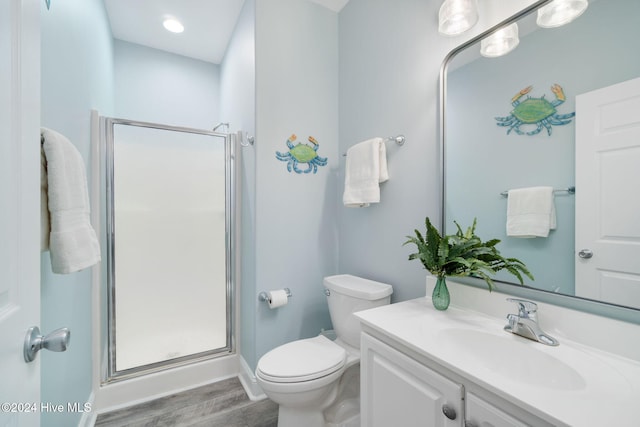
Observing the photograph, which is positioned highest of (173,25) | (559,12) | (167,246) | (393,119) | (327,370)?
(173,25)

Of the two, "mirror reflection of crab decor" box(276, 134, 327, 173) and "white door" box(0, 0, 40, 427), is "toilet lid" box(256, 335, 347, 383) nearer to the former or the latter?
"white door" box(0, 0, 40, 427)

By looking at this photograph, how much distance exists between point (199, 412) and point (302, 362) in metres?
0.86

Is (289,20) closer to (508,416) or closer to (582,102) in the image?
(582,102)

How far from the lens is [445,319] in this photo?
1048 millimetres

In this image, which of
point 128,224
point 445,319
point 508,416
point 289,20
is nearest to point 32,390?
point 508,416

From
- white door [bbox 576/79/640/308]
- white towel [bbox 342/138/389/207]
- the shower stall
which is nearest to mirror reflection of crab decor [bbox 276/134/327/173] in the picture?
white towel [bbox 342/138/389/207]

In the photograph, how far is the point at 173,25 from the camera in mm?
2281

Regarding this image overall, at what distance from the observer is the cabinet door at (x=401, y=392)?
2.46 feet

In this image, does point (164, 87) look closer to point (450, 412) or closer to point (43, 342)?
point (43, 342)

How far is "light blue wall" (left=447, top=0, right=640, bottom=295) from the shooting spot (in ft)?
2.72

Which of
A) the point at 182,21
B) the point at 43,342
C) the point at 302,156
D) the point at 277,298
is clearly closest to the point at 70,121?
the point at 43,342

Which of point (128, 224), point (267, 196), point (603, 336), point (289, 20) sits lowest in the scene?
point (603, 336)

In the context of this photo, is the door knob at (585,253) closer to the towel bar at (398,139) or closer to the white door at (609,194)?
the white door at (609,194)

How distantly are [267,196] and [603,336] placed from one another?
1631mm
